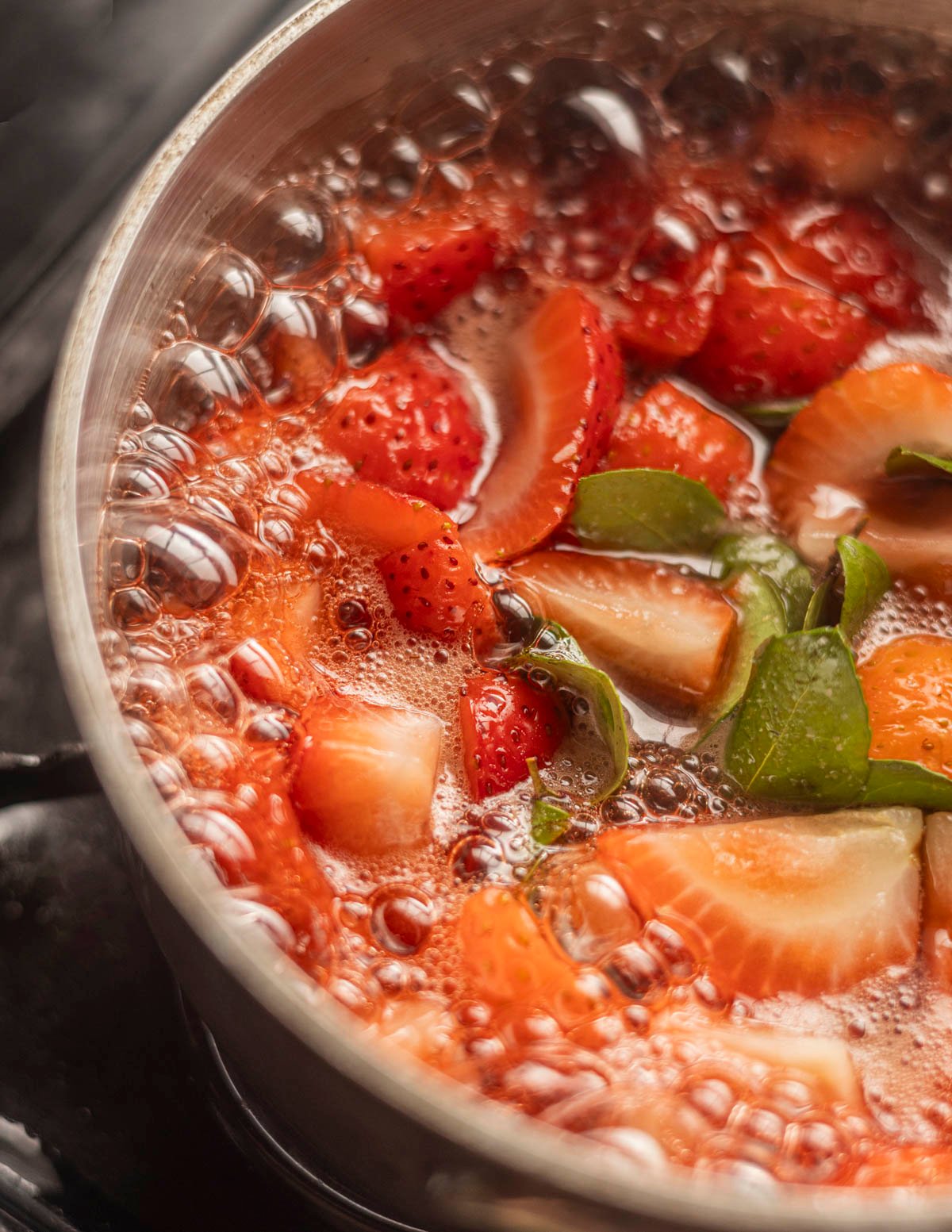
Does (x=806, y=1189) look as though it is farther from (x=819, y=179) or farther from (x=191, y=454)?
(x=819, y=179)

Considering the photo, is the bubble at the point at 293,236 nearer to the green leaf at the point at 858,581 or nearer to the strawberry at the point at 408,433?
the strawberry at the point at 408,433

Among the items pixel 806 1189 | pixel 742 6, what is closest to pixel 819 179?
pixel 742 6

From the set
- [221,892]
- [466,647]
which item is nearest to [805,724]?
[466,647]

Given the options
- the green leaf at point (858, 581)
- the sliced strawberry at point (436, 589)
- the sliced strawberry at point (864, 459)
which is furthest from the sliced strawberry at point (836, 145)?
the sliced strawberry at point (436, 589)

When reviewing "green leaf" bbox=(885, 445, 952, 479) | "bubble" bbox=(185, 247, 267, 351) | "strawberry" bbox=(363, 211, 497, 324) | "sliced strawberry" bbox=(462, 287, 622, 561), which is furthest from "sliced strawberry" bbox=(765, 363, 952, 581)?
"bubble" bbox=(185, 247, 267, 351)

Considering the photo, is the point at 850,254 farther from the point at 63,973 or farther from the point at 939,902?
the point at 63,973
